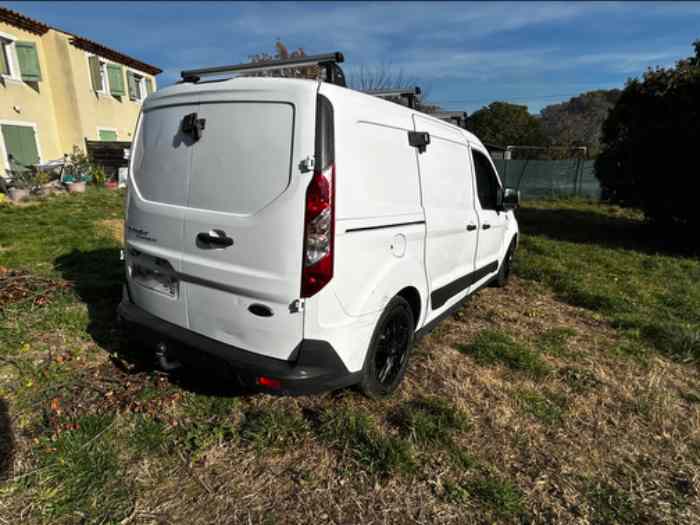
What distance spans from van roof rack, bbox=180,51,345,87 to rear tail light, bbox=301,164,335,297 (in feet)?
2.71

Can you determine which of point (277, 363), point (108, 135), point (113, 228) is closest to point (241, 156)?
point (277, 363)

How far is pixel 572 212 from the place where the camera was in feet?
44.1

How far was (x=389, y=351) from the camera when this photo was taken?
2934 mm

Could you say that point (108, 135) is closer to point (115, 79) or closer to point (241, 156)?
point (115, 79)

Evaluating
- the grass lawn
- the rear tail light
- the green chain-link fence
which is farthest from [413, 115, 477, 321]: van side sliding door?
the green chain-link fence

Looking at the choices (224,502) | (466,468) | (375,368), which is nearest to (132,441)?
(224,502)

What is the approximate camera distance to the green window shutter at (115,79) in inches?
697

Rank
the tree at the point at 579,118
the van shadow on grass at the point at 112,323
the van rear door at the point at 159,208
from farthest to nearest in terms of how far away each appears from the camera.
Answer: the tree at the point at 579,118 < the van shadow on grass at the point at 112,323 < the van rear door at the point at 159,208

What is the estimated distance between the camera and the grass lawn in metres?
2.07

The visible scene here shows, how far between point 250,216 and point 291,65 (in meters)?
1.17

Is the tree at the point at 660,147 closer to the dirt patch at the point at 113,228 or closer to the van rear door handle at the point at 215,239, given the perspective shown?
the van rear door handle at the point at 215,239

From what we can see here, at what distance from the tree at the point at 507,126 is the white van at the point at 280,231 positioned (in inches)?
1351

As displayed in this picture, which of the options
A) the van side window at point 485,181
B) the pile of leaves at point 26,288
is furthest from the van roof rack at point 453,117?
the pile of leaves at point 26,288

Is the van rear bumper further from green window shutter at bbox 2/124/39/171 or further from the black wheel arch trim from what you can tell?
green window shutter at bbox 2/124/39/171
